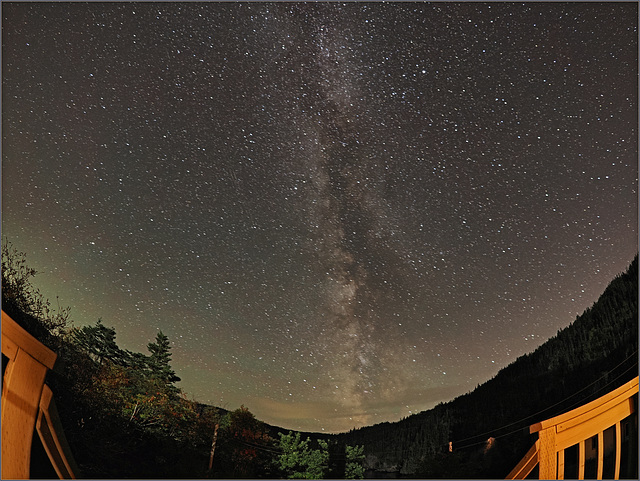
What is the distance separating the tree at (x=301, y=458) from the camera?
2.79m

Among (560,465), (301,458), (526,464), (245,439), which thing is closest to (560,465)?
(560,465)

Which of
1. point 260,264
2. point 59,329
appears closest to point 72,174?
point 59,329

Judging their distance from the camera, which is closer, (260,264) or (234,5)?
(234,5)

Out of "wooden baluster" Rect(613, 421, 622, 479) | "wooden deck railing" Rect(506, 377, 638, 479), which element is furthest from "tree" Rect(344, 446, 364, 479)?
"wooden baluster" Rect(613, 421, 622, 479)

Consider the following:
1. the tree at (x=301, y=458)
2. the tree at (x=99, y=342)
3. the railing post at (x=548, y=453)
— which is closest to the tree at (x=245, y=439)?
the tree at (x=301, y=458)

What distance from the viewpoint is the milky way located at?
109 inches

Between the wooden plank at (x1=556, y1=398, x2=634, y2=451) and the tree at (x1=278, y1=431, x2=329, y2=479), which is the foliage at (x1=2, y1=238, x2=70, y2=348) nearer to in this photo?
the tree at (x1=278, y1=431, x2=329, y2=479)

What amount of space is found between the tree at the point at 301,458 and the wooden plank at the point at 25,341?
51.2 inches

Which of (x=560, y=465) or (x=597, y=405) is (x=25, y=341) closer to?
(x=560, y=465)

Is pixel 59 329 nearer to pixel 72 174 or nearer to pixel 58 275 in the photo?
pixel 58 275

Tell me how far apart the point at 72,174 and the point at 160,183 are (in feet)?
1.43

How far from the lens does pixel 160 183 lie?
289 cm

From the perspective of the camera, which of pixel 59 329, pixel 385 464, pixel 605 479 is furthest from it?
pixel 385 464

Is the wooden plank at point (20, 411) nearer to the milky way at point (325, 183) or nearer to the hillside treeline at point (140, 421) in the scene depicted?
the hillside treeline at point (140, 421)
